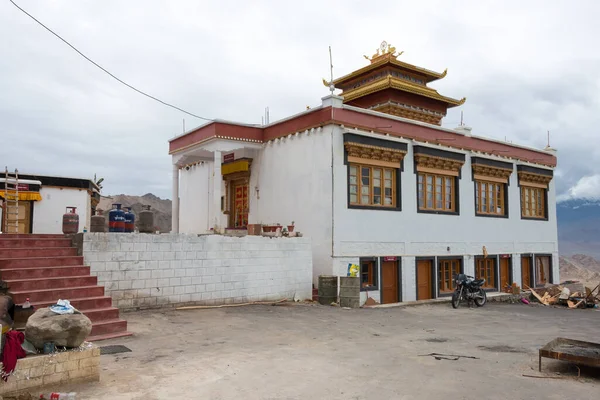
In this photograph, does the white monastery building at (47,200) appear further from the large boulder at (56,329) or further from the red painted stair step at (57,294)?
the large boulder at (56,329)

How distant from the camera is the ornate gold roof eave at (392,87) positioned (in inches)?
893

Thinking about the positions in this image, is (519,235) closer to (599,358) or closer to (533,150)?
(533,150)

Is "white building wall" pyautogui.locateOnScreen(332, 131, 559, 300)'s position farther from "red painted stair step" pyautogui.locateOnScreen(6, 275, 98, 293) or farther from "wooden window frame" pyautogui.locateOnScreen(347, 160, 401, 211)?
"red painted stair step" pyautogui.locateOnScreen(6, 275, 98, 293)

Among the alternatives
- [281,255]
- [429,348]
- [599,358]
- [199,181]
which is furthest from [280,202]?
[599,358]

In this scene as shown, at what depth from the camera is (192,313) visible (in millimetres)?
11328

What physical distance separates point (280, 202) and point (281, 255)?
343 cm

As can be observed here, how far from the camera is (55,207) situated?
1794 cm

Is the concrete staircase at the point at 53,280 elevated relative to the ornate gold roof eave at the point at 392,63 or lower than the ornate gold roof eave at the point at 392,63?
lower

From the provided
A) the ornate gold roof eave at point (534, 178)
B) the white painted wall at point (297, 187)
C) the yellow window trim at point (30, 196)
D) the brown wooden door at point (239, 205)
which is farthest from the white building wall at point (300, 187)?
the ornate gold roof eave at point (534, 178)

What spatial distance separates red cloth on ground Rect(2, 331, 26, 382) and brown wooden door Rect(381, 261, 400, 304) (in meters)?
13.3

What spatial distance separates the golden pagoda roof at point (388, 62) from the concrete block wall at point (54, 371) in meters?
20.7

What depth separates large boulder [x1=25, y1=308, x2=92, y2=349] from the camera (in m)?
5.73

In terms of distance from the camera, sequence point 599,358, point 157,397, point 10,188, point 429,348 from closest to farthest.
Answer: point 157,397, point 599,358, point 429,348, point 10,188

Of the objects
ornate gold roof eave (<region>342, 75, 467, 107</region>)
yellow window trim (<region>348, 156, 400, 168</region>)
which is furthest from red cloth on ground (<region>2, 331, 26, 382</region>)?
ornate gold roof eave (<region>342, 75, 467, 107</region>)
